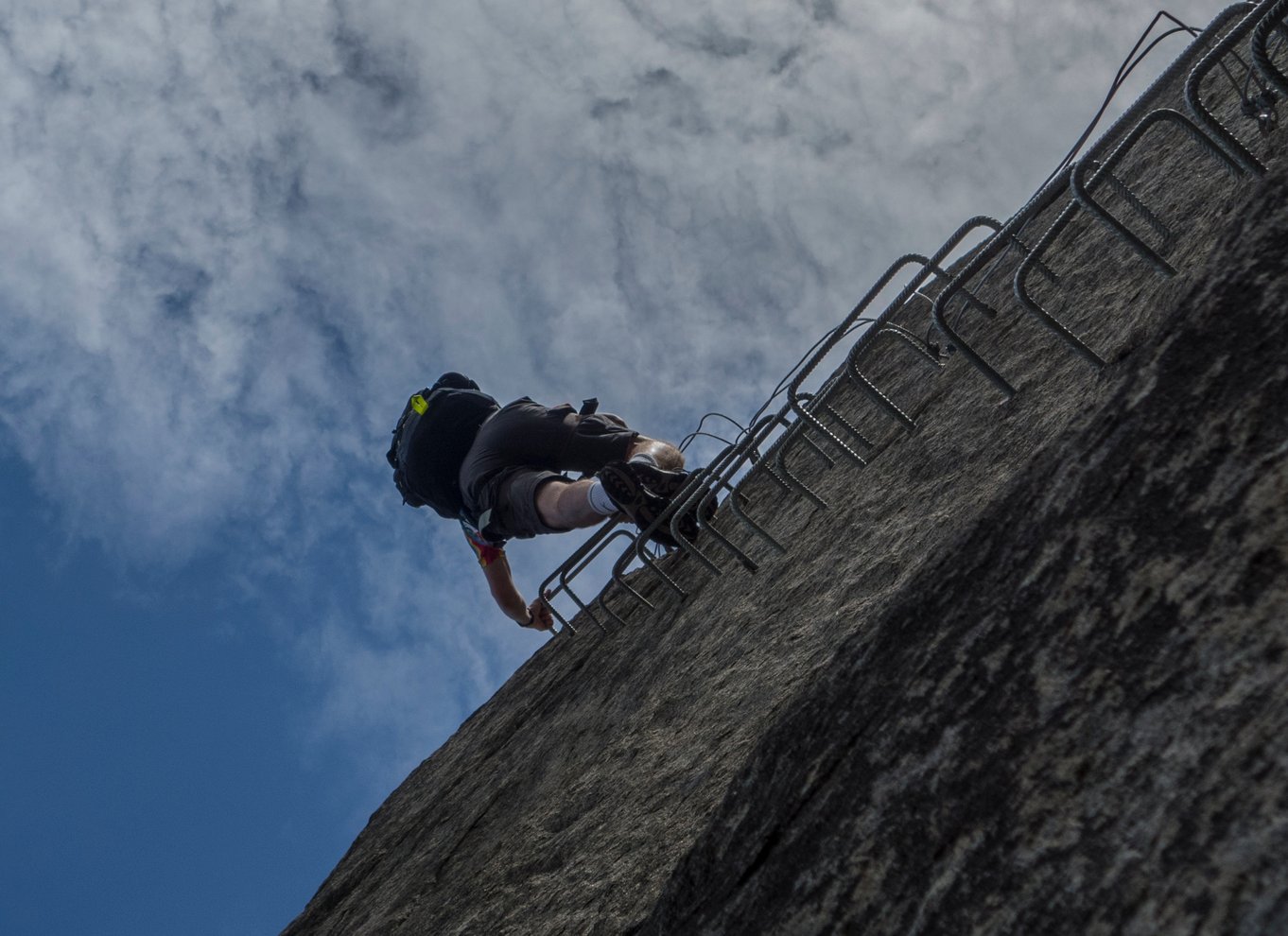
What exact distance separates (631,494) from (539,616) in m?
2.41

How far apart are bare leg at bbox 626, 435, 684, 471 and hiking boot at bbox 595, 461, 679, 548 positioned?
19.0 inches

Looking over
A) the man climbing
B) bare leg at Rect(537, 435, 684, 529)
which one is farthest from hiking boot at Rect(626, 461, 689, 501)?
bare leg at Rect(537, 435, 684, 529)

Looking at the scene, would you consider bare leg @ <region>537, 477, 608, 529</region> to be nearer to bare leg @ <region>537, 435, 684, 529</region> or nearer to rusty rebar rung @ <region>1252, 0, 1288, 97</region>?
bare leg @ <region>537, 435, 684, 529</region>

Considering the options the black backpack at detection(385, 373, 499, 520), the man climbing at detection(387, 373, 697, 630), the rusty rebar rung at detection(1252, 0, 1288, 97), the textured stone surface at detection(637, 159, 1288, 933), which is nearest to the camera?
the textured stone surface at detection(637, 159, 1288, 933)


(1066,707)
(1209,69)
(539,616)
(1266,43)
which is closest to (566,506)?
(539,616)

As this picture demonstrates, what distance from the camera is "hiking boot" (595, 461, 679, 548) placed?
617 centimetres

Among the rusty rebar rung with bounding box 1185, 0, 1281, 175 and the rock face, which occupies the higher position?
the rusty rebar rung with bounding box 1185, 0, 1281, 175

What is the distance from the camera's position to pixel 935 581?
2518mm

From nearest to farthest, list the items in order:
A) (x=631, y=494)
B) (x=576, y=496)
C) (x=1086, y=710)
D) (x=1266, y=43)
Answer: (x=1086, y=710), (x=1266, y=43), (x=631, y=494), (x=576, y=496)

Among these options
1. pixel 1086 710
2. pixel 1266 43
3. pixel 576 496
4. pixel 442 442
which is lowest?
pixel 1086 710

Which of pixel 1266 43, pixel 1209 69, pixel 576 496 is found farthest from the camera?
pixel 576 496

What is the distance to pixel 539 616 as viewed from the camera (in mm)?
8320

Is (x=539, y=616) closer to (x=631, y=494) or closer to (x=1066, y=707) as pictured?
(x=631, y=494)

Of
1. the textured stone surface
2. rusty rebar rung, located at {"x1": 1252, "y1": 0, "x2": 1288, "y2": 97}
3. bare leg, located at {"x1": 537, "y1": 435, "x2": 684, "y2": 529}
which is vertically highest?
bare leg, located at {"x1": 537, "y1": 435, "x2": 684, "y2": 529}
